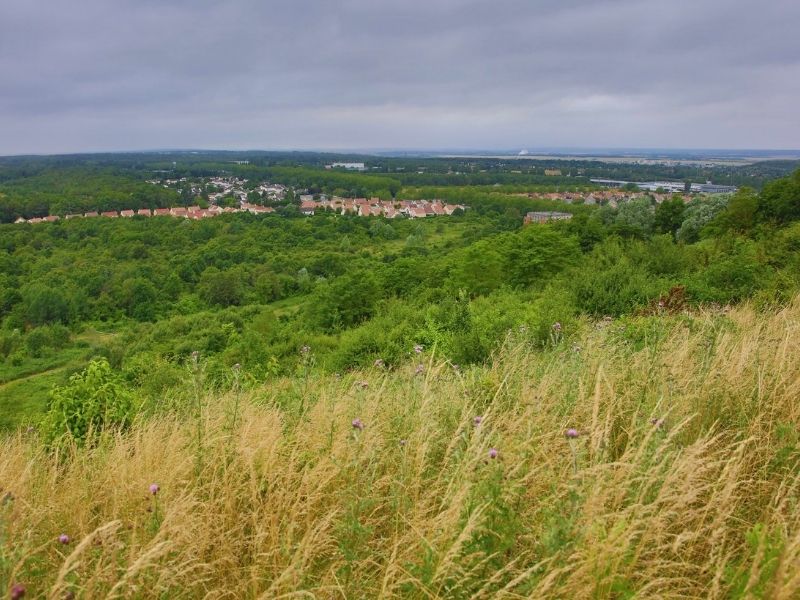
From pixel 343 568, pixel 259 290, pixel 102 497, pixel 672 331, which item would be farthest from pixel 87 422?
pixel 259 290

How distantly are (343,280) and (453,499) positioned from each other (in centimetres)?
2395

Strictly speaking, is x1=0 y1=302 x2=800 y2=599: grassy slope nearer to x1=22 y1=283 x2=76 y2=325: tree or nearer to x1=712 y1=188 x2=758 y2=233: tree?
x1=712 y1=188 x2=758 y2=233: tree

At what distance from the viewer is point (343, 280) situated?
25.5m

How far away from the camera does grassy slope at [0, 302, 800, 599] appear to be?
1624 millimetres

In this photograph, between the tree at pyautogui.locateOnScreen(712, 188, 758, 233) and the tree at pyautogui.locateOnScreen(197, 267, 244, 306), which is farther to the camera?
the tree at pyautogui.locateOnScreen(197, 267, 244, 306)

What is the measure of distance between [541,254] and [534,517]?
844 inches

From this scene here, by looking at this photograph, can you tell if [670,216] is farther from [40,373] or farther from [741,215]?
[40,373]

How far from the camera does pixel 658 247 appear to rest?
49.0ft

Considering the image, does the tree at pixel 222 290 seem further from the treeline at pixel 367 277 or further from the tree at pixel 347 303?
the tree at pixel 347 303

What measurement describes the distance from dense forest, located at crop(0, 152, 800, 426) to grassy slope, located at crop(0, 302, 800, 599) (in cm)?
93

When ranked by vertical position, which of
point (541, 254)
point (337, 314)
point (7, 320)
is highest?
point (541, 254)

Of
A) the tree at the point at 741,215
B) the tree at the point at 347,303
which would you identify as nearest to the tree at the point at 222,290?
the tree at the point at 347,303

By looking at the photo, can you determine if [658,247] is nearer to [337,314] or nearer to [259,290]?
[337,314]

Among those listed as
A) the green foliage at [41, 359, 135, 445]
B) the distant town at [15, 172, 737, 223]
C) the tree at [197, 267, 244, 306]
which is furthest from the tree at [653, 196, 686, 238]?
the green foliage at [41, 359, 135, 445]
